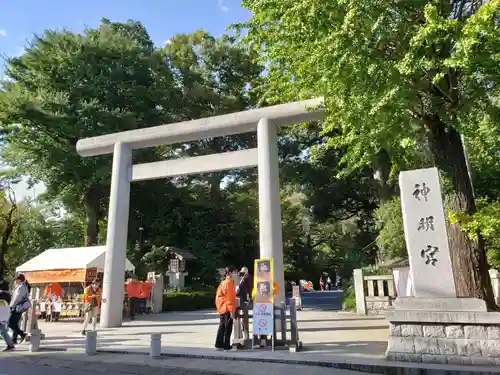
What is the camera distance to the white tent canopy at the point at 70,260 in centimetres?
1502

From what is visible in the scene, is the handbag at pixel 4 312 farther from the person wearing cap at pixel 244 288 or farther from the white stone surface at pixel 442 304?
the white stone surface at pixel 442 304

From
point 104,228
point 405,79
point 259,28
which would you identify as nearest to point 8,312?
point 259,28

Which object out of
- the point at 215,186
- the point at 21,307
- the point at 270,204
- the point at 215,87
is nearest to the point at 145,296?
the point at 21,307

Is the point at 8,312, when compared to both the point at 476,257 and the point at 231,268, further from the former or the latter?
the point at 476,257

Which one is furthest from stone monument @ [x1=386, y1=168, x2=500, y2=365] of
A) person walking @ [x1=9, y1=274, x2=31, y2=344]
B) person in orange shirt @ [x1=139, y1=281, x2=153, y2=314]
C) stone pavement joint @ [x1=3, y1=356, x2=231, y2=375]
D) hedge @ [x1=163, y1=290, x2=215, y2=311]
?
hedge @ [x1=163, y1=290, x2=215, y2=311]

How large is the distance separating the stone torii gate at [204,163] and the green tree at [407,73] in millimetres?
2096

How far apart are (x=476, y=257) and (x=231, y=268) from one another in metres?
5.03

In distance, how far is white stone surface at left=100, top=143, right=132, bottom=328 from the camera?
39.3 feet

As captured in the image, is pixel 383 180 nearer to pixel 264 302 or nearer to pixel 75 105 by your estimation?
pixel 264 302

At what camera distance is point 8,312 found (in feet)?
28.4

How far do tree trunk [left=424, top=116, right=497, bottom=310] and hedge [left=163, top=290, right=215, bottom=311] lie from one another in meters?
14.2

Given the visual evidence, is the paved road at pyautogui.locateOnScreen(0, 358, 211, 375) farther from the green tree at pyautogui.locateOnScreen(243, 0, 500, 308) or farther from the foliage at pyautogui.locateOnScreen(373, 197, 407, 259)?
the foliage at pyautogui.locateOnScreen(373, 197, 407, 259)

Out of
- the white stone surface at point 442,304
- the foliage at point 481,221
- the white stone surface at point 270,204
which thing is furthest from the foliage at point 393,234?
the white stone surface at point 442,304

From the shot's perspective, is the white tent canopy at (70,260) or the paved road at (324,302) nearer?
the white tent canopy at (70,260)
